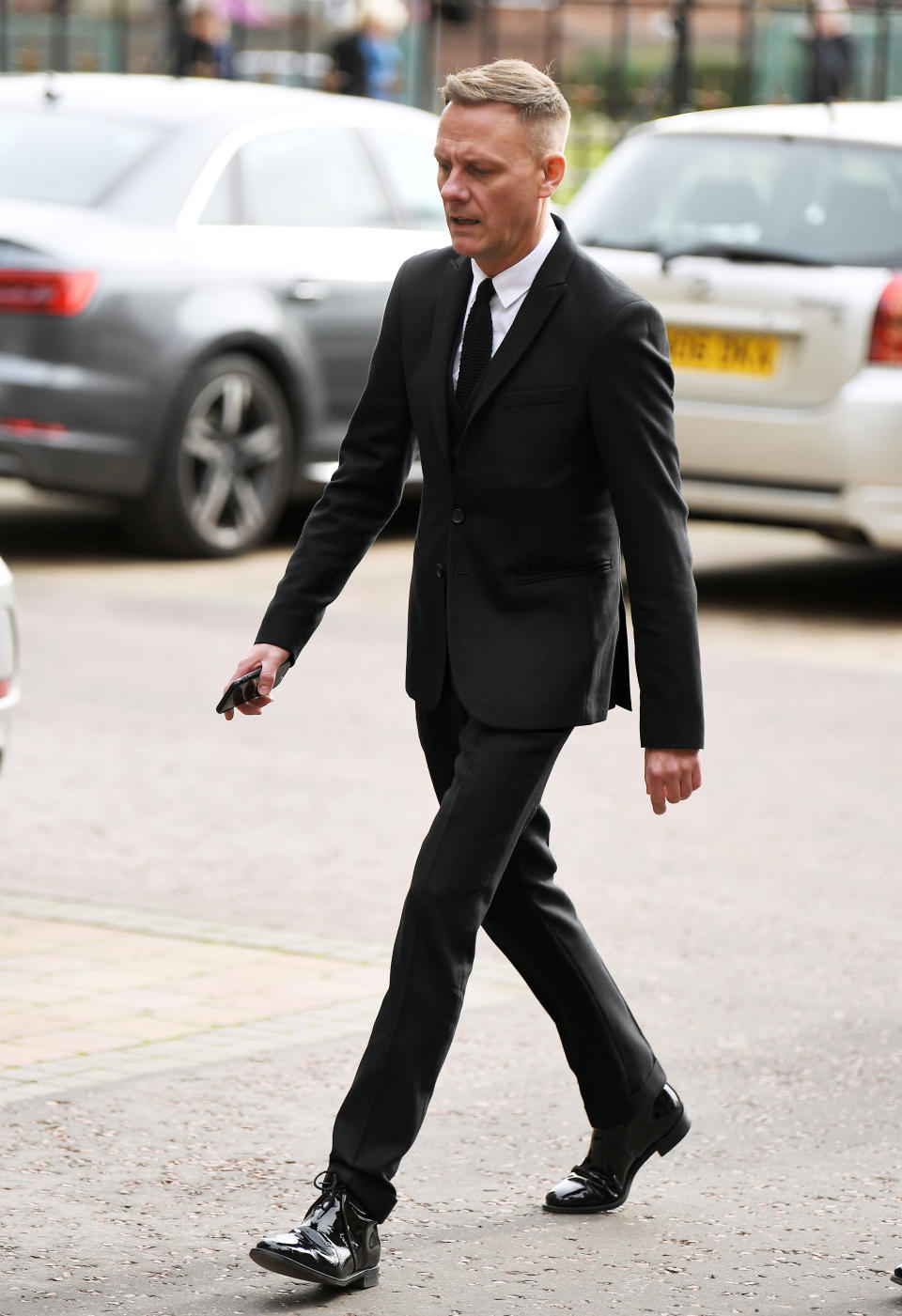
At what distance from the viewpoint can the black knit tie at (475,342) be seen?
407cm

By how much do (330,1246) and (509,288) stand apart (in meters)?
1.46

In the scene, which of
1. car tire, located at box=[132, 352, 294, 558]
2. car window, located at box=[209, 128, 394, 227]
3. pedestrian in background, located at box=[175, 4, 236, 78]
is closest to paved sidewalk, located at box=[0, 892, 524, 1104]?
car tire, located at box=[132, 352, 294, 558]

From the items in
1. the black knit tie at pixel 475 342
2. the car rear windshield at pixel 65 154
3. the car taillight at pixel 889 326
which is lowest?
the car taillight at pixel 889 326

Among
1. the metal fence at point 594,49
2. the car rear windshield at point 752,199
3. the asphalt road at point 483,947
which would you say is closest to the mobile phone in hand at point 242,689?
the asphalt road at point 483,947

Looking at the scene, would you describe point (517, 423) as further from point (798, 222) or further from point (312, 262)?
point (312, 262)

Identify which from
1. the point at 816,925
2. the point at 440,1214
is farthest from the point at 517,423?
the point at 816,925

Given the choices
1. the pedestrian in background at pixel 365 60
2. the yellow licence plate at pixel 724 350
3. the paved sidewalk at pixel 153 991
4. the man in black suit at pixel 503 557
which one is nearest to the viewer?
the man in black suit at pixel 503 557

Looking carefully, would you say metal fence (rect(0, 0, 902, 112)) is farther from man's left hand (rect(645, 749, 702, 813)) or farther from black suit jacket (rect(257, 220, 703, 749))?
man's left hand (rect(645, 749, 702, 813))

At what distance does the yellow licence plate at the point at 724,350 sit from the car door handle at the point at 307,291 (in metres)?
1.98

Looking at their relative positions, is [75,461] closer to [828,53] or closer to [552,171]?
[552,171]

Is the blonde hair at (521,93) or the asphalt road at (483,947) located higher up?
the blonde hair at (521,93)

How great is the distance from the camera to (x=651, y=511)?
3.96m

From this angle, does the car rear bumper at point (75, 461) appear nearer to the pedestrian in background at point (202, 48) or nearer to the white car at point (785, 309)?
the white car at point (785, 309)

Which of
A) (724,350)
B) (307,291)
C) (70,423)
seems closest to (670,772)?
(724,350)
